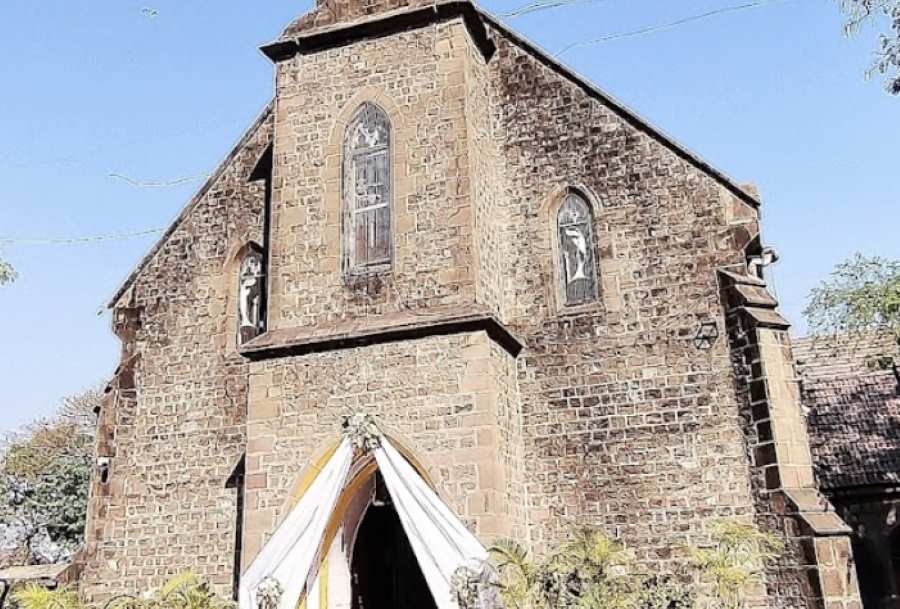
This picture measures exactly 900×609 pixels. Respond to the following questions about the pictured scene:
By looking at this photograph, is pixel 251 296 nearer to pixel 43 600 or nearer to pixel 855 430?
pixel 43 600

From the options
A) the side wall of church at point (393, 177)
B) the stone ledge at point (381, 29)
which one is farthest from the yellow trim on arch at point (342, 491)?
the stone ledge at point (381, 29)

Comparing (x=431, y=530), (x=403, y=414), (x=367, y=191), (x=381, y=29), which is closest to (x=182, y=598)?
(x=431, y=530)

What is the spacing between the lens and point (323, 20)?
14.7 meters

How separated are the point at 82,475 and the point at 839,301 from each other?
84.1ft

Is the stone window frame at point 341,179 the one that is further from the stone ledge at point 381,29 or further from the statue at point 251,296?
the statue at point 251,296

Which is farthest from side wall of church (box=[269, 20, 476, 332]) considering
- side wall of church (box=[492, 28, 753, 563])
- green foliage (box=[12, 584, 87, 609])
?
green foliage (box=[12, 584, 87, 609])

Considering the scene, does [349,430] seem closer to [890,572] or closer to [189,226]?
[189,226]

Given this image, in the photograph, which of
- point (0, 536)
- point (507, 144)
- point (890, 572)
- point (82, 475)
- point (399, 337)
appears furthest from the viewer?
Answer: point (0, 536)

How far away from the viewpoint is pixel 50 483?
3238 centimetres

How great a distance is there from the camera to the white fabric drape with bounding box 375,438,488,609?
1087cm

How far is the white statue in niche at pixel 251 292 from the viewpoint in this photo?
15086 mm

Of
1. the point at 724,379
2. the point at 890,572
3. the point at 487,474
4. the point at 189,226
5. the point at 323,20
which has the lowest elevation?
the point at 890,572

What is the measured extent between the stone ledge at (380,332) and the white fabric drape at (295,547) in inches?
69.5

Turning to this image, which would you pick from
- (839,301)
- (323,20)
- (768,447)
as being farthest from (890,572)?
(323,20)
